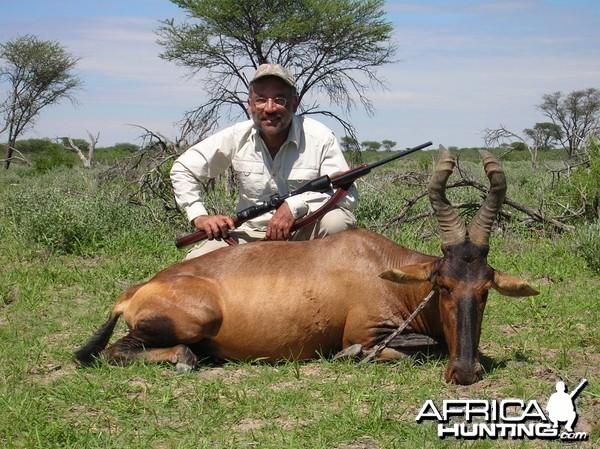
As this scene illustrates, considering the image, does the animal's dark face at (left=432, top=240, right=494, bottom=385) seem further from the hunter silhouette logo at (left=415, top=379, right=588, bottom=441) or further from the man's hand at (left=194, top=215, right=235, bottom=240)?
Result: the man's hand at (left=194, top=215, right=235, bottom=240)

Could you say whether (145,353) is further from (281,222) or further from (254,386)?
(281,222)

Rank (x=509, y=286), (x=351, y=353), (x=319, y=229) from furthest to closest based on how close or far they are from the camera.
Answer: (x=319, y=229)
(x=351, y=353)
(x=509, y=286)

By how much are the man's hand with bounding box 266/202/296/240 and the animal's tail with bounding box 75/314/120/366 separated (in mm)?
1361

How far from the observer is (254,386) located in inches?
182

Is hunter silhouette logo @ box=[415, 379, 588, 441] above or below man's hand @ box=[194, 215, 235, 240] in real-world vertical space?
below

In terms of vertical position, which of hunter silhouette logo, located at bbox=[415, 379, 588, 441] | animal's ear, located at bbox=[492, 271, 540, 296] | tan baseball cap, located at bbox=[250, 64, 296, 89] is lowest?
hunter silhouette logo, located at bbox=[415, 379, 588, 441]

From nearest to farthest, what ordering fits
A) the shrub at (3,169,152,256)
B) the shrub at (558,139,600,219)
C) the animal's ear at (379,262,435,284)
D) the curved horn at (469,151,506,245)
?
the curved horn at (469,151,506,245) → the animal's ear at (379,262,435,284) → the shrub at (3,169,152,256) → the shrub at (558,139,600,219)

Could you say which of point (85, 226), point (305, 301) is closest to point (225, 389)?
point (305, 301)

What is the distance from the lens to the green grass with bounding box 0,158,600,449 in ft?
12.5

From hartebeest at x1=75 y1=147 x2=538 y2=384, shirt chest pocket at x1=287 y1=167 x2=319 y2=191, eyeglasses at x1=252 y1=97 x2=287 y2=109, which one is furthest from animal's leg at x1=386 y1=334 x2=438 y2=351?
eyeglasses at x1=252 y1=97 x2=287 y2=109

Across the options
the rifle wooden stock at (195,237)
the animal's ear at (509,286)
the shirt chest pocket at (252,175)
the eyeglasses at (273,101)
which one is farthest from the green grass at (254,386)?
the eyeglasses at (273,101)

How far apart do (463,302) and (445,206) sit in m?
0.58

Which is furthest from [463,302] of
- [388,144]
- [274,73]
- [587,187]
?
[388,144]

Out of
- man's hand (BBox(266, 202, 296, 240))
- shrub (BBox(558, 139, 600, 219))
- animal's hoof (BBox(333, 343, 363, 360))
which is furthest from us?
shrub (BBox(558, 139, 600, 219))
